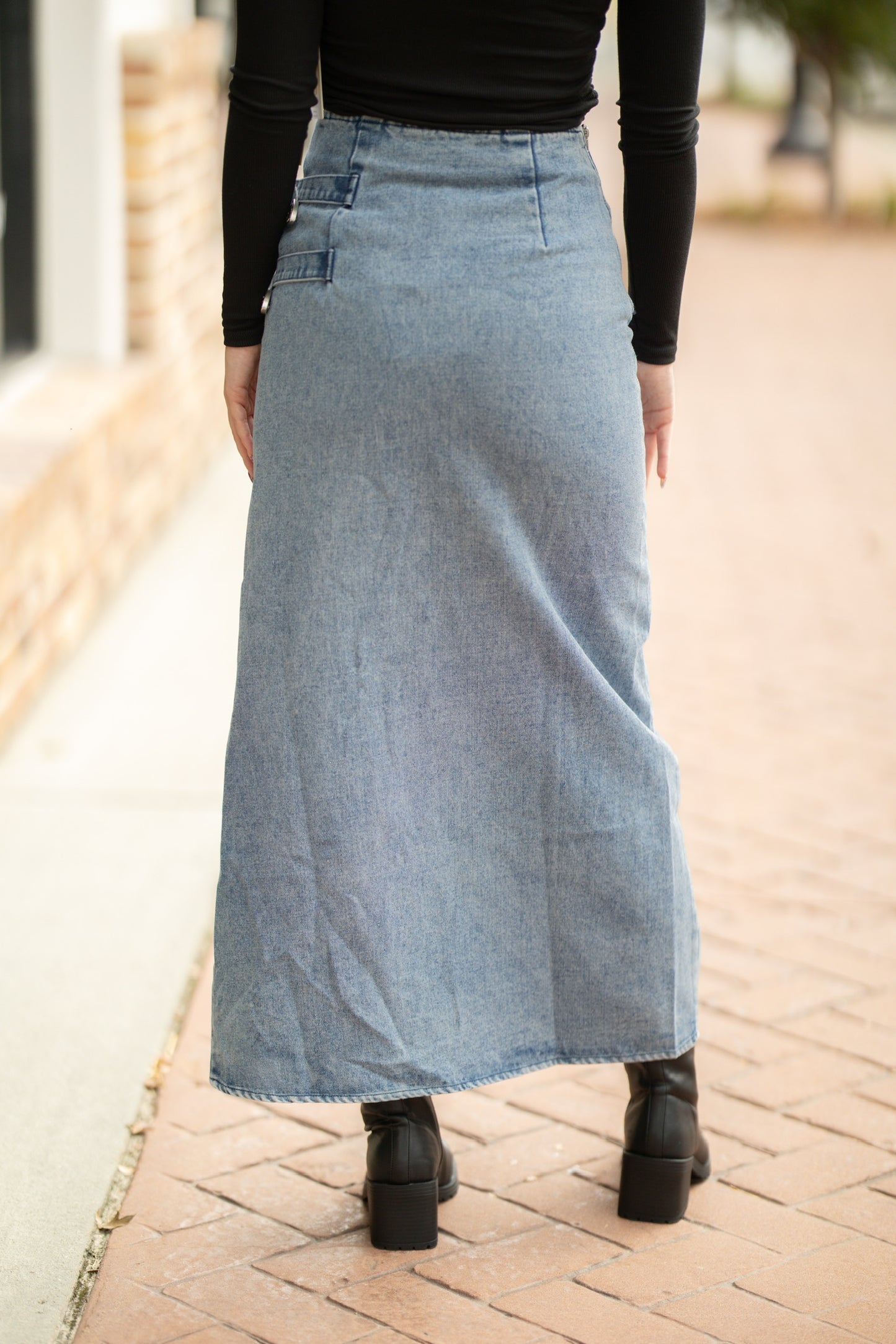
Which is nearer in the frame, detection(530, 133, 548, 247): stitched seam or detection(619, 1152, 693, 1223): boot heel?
detection(530, 133, 548, 247): stitched seam

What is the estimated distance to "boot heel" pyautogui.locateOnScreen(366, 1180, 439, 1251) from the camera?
218 centimetres

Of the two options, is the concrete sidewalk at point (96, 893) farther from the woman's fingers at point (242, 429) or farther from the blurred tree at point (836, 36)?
the blurred tree at point (836, 36)

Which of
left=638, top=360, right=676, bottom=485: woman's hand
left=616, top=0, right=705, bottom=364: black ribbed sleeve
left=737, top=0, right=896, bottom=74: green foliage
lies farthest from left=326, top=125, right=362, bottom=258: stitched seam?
left=737, top=0, right=896, bottom=74: green foliage

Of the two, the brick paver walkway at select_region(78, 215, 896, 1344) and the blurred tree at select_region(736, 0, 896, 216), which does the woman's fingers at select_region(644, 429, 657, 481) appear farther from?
the blurred tree at select_region(736, 0, 896, 216)

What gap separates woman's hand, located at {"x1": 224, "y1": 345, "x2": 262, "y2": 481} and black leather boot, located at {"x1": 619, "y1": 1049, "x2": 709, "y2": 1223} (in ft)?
3.42

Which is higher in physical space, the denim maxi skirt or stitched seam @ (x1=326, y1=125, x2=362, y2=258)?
stitched seam @ (x1=326, y1=125, x2=362, y2=258)

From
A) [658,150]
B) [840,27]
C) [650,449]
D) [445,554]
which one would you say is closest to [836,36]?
[840,27]

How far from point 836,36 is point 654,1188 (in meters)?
17.9

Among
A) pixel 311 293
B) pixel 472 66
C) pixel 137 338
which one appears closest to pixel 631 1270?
pixel 311 293

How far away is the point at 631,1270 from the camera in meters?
2.17

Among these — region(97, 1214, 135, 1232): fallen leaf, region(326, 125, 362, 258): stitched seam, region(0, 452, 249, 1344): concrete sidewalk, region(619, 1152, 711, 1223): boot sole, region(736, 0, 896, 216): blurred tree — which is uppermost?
region(736, 0, 896, 216): blurred tree

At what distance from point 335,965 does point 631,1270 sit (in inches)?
24.9

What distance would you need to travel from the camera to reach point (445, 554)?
76.2 inches

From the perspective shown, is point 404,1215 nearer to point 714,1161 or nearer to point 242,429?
→ point 714,1161
